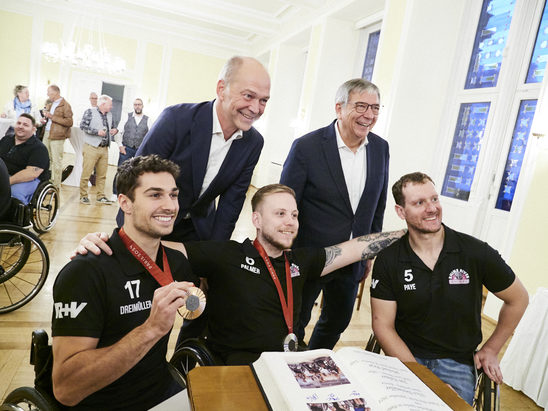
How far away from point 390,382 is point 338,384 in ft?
0.40

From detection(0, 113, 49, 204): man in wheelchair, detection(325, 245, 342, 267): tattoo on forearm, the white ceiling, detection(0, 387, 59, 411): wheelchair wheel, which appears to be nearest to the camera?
detection(0, 387, 59, 411): wheelchair wheel

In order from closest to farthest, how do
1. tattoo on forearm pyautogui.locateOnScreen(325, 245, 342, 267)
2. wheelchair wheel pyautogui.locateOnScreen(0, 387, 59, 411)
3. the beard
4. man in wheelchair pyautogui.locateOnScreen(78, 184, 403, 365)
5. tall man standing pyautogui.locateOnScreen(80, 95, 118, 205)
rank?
wheelchair wheel pyautogui.locateOnScreen(0, 387, 59, 411) < man in wheelchair pyautogui.locateOnScreen(78, 184, 403, 365) < the beard < tattoo on forearm pyautogui.locateOnScreen(325, 245, 342, 267) < tall man standing pyautogui.locateOnScreen(80, 95, 118, 205)

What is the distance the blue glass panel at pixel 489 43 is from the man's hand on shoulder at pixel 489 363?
3.83 meters

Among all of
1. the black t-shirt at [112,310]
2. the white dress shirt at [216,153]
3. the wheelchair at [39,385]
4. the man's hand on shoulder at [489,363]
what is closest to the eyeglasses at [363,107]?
the white dress shirt at [216,153]

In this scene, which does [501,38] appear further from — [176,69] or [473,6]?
[176,69]

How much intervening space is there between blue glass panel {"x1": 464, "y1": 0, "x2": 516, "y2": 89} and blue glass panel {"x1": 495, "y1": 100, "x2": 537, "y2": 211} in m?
0.52

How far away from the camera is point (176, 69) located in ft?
39.4

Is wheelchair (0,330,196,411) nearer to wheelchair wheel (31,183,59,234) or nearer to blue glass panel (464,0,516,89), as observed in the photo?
wheelchair wheel (31,183,59,234)

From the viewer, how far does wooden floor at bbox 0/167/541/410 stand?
2101mm

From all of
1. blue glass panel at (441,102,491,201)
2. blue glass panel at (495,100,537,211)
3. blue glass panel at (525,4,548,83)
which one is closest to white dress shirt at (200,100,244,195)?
blue glass panel at (495,100,537,211)

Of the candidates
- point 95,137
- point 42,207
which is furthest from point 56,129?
point 42,207

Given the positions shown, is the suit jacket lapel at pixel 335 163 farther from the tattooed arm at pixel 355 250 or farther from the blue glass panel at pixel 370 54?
the blue glass panel at pixel 370 54

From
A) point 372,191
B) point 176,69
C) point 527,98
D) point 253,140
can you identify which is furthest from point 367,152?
A: point 176,69

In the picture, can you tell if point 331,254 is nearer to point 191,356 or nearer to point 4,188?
point 191,356
